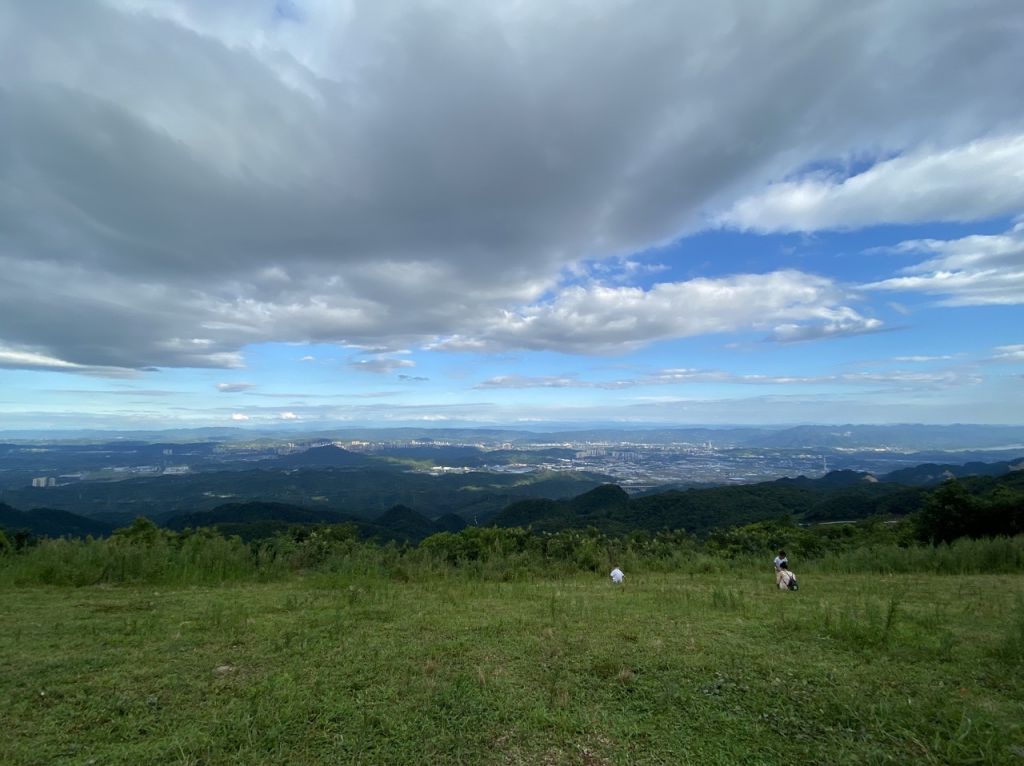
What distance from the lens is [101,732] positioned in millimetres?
3496

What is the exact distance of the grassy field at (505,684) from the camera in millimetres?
3336

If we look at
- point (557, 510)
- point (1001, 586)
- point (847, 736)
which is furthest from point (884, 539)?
point (557, 510)

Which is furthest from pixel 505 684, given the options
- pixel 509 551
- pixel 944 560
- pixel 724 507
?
pixel 724 507

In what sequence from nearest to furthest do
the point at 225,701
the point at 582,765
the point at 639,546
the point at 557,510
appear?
the point at 582,765 < the point at 225,701 < the point at 639,546 < the point at 557,510

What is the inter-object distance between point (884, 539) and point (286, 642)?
19.4 metres

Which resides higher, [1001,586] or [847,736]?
[847,736]

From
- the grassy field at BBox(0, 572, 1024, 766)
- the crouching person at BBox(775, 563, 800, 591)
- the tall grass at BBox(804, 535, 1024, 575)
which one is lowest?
the tall grass at BBox(804, 535, 1024, 575)

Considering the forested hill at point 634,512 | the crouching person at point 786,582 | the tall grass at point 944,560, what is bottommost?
the forested hill at point 634,512

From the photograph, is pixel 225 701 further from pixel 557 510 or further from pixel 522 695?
pixel 557 510

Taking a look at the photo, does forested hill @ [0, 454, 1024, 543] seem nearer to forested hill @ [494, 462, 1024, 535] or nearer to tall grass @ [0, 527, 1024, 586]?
forested hill @ [494, 462, 1024, 535]

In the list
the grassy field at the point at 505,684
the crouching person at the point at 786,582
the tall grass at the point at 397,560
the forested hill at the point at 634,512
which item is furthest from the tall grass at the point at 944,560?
the forested hill at the point at 634,512

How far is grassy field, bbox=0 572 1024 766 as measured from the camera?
3336mm

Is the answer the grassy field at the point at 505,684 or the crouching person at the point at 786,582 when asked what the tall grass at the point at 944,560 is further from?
the grassy field at the point at 505,684

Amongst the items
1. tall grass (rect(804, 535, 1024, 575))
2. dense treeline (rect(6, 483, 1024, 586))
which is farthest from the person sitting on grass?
tall grass (rect(804, 535, 1024, 575))
